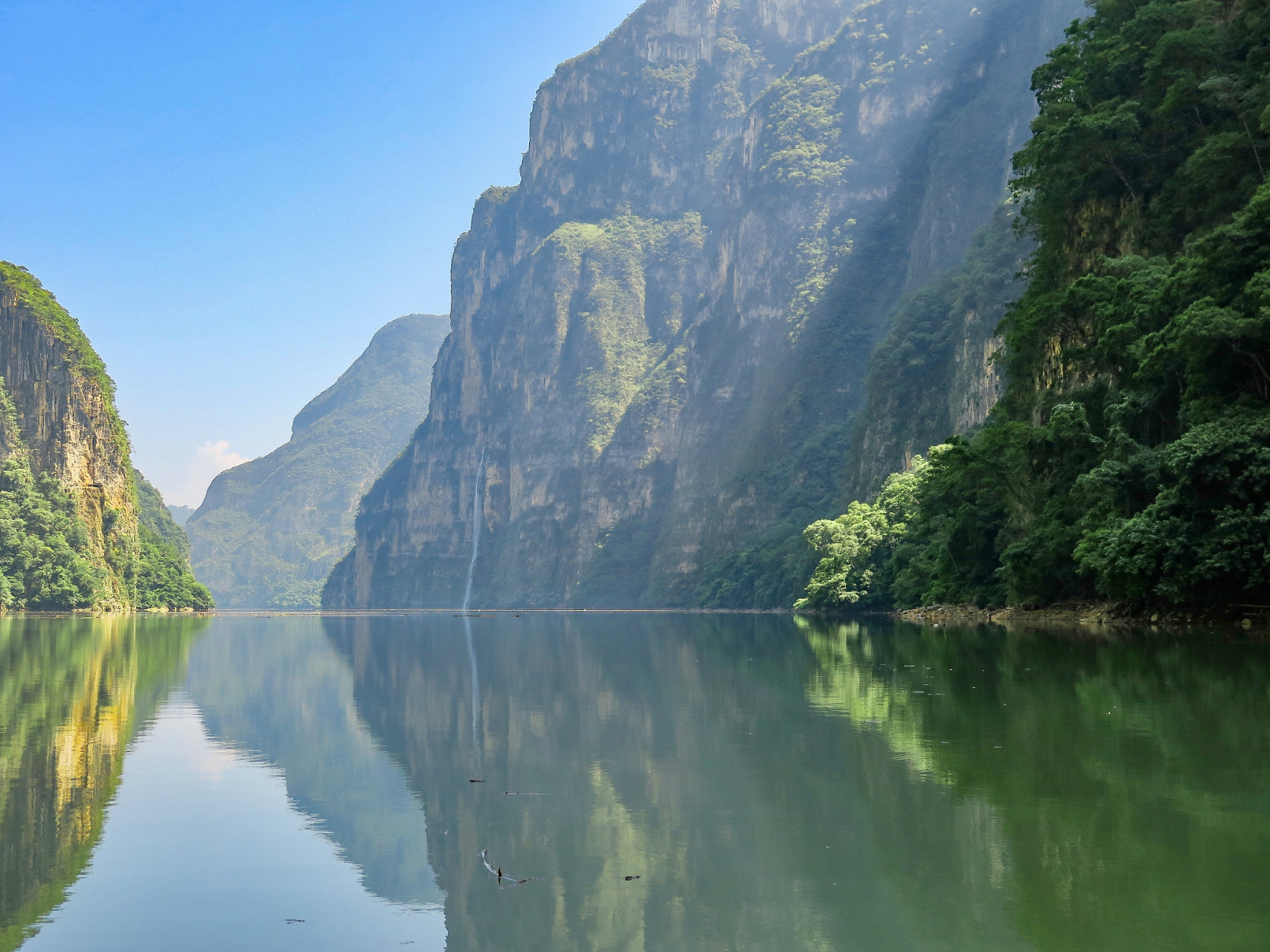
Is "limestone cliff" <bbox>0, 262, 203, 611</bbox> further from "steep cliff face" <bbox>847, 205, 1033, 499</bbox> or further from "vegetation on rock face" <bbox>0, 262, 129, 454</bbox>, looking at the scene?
"steep cliff face" <bbox>847, 205, 1033, 499</bbox>

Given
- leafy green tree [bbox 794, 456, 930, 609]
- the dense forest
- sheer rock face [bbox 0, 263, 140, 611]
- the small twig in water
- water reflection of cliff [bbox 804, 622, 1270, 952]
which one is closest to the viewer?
water reflection of cliff [bbox 804, 622, 1270, 952]

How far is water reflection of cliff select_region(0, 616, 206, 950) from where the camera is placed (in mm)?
8773

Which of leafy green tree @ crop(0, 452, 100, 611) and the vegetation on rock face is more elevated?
the vegetation on rock face

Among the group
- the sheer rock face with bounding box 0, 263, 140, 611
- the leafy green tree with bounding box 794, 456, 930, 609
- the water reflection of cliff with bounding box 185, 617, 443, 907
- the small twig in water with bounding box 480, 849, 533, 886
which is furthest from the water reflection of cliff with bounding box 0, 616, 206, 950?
the sheer rock face with bounding box 0, 263, 140, 611

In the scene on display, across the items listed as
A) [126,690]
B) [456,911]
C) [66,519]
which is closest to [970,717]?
[456,911]

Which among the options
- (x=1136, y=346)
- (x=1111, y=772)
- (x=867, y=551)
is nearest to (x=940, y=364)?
(x=867, y=551)

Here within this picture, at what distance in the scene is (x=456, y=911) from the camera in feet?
27.3

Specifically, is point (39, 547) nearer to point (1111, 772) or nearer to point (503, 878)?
point (503, 878)

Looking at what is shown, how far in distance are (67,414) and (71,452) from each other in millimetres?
4404

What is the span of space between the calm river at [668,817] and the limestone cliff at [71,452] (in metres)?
103

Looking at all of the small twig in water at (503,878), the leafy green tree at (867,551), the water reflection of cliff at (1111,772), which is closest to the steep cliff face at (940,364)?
the leafy green tree at (867,551)

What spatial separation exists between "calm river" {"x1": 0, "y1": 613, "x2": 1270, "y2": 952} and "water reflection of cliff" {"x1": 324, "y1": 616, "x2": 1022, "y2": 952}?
39 mm

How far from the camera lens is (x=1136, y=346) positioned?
108 ft

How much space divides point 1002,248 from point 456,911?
321 feet
